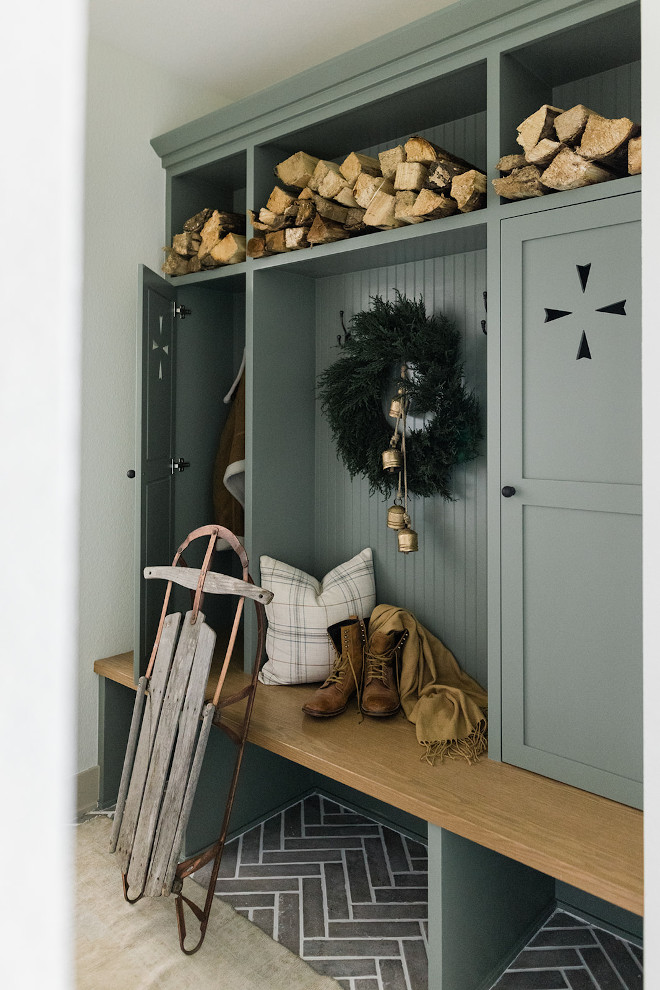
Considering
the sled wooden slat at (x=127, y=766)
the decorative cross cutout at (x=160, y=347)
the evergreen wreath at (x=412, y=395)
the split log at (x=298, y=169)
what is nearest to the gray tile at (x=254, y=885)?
the sled wooden slat at (x=127, y=766)

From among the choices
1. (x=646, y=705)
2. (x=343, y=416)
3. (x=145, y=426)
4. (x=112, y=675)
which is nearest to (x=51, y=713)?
(x=646, y=705)

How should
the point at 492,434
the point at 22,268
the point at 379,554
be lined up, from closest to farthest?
1. the point at 22,268
2. the point at 492,434
3. the point at 379,554

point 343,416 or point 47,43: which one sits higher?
point 343,416

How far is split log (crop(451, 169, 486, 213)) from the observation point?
181 cm

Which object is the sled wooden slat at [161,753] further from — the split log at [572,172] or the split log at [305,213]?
the split log at [572,172]

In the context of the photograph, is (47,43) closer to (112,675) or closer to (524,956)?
(524,956)

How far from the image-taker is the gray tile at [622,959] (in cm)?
181

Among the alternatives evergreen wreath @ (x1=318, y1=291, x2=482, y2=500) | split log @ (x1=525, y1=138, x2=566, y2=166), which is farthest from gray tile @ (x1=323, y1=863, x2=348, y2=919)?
split log @ (x1=525, y1=138, x2=566, y2=166)

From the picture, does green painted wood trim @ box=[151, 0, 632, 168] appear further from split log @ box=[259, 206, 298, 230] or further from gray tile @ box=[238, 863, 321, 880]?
gray tile @ box=[238, 863, 321, 880]

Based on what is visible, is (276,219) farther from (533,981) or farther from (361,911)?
(533,981)

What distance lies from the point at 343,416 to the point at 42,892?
7.37 ft

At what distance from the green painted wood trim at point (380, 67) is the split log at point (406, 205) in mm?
315

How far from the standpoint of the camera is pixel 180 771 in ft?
6.10

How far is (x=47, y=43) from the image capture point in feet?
0.32
